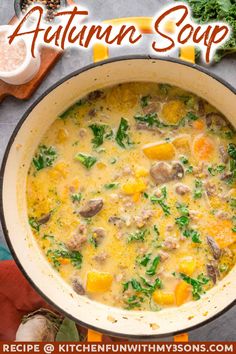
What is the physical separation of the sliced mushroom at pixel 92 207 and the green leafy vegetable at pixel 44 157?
0.87 ft

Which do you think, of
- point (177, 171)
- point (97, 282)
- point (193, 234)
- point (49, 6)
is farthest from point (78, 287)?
point (49, 6)

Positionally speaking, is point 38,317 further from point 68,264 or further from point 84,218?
point 84,218

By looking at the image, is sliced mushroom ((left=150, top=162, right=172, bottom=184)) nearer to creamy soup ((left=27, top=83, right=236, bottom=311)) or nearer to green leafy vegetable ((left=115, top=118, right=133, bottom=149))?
creamy soup ((left=27, top=83, right=236, bottom=311))

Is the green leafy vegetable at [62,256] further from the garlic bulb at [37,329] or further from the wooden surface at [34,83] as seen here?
the wooden surface at [34,83]

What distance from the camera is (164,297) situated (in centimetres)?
299

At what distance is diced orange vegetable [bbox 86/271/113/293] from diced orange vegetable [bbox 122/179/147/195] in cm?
39

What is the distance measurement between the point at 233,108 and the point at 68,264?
3.39 ft

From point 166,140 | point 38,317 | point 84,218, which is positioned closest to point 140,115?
point 166,140

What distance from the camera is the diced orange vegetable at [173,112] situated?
300 centimetres

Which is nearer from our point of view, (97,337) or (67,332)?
(97,337)

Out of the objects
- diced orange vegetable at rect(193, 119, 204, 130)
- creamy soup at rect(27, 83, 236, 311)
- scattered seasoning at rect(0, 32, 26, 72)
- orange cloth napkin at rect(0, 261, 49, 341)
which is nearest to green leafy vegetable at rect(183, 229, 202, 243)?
creamy soup at rect(27, 83, 236, 311)

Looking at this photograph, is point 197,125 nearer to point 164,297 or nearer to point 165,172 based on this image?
point 165,172

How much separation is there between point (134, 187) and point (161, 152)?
0.20m

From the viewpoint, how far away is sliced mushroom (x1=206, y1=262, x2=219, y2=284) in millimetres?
2966
